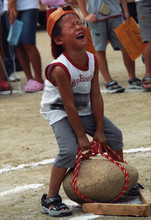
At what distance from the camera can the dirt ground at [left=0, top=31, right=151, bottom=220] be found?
157 inches

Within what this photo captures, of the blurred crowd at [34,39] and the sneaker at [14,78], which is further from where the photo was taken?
the sneaker at [14,78]

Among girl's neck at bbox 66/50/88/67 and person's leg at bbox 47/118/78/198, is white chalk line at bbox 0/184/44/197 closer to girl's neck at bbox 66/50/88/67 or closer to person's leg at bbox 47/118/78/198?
person's leg at bbox 47/118/78/198

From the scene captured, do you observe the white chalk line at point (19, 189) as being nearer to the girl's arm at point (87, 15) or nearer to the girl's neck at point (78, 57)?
the girl's neck at point (78, 57)

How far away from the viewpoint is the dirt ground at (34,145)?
13.1 feet

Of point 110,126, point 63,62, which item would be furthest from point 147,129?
point 63,62

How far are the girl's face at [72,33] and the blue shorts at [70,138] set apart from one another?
493 mm

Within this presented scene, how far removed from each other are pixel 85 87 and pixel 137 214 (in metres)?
0.92

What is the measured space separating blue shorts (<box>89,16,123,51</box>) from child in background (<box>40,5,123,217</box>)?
3523 mm

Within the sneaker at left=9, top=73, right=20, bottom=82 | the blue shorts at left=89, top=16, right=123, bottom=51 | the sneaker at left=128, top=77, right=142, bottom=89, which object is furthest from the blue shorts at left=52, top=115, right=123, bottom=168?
the sneaker at left=9, top=73, right=20, bottom=82

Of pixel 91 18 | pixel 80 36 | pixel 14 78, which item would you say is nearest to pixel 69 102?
pixel 80 36

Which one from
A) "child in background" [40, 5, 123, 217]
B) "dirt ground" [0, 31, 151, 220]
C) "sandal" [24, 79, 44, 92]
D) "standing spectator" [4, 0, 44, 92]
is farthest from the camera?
"sandal" [24, 79, 44, 92]

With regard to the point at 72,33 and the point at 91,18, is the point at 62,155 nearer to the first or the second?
the point at 72,33

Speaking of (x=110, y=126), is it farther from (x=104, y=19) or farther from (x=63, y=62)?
(x=104, y=19)

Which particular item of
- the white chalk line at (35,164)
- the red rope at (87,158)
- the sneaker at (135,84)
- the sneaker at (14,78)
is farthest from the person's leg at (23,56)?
the red rope at (87,158)
